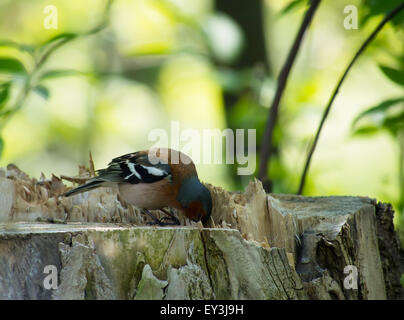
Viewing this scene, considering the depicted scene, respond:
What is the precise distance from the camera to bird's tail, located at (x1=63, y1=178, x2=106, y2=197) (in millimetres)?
4472

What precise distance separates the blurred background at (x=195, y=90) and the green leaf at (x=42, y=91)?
2611 millimetres

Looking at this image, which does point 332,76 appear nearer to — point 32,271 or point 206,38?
point 206,38

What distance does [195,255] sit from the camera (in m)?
3.22

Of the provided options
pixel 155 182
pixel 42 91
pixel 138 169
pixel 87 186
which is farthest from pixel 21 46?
pixel 155 182

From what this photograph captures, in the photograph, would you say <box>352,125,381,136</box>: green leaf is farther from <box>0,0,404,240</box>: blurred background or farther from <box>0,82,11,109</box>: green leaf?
<box>0,82,11,109</box>: green leaf

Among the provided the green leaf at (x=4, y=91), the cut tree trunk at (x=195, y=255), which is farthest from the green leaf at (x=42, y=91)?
the cut tree trunk at (x=195, y=255)

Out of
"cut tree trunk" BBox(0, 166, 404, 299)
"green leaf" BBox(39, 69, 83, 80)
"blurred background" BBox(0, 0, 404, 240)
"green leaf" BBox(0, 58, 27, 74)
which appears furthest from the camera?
"blurred background" BBox(0, 0, 404, 240)

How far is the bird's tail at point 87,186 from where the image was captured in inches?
176

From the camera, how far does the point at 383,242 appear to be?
168 inches

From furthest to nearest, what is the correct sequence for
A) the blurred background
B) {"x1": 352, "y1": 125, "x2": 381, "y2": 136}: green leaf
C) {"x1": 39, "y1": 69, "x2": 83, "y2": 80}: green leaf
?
1. the blurred background
2. {"x1": 352, "y1": 125, "x2": 381, "y2": 136}: green leaf
3. {"x1": 39, "y1": 69, "x2": 83, "y2": 80}: green leaf

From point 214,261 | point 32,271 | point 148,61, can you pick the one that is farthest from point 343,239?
point 148,61

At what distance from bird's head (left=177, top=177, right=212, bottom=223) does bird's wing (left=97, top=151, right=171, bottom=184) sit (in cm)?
36

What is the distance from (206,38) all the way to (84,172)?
7.00ft

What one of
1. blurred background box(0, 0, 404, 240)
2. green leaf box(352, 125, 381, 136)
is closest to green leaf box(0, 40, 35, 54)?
blurred background box(0, 0, 404, 240)
